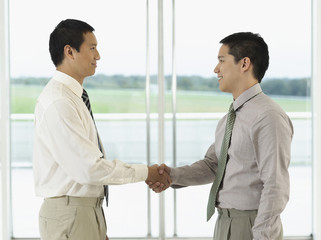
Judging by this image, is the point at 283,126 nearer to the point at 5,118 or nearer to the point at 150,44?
the point at 150,44

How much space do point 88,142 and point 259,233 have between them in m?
0.80

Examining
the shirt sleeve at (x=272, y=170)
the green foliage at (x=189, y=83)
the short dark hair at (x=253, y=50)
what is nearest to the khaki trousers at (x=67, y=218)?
the shirt sleeve at (x=272, y=170)

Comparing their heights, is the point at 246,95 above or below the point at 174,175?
above

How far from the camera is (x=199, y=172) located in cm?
264

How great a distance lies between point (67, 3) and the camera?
4.36 m

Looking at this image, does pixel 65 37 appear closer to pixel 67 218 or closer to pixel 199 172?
pixel 67 218

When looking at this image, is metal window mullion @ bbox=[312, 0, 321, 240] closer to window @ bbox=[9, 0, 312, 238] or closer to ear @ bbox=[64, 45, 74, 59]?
window @ bbox=[9, 0, 312, 238]

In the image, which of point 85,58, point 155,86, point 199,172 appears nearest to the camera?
point 85,58

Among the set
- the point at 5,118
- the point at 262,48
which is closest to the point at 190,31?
the point at 5,118

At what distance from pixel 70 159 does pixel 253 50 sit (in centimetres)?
95

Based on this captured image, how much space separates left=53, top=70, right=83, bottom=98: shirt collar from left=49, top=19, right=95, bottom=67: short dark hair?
0.27ft

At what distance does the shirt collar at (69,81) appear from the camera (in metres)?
2.29

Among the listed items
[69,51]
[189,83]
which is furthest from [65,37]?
[189,83]

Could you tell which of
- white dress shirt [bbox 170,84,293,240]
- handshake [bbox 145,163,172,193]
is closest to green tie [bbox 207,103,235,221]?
white dress shirt [bbox 170,84,293,240]
